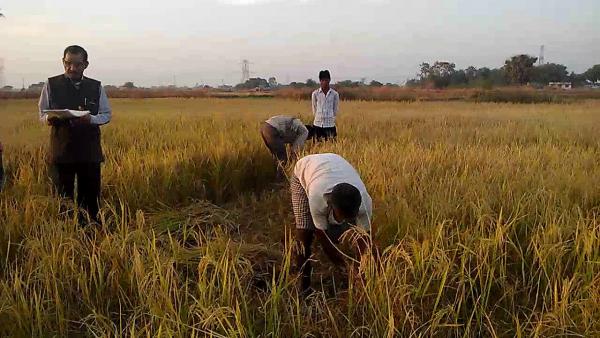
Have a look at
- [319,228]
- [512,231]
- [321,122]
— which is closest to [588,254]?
[512,231]

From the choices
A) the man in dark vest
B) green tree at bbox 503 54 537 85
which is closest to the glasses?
the man in dark vest

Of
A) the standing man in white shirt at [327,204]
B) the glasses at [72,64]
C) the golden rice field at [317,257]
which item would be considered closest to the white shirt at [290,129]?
the golden rice field at [317,257]

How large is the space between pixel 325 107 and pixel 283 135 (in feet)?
4.09

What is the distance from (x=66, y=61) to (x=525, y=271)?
3053mm

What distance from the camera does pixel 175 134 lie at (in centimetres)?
688

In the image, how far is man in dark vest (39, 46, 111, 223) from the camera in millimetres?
3383

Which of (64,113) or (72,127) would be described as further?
(72,127)

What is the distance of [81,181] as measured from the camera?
358 cm

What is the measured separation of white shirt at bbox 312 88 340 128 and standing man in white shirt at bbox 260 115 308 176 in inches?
43.5

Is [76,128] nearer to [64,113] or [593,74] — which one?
[64,113]

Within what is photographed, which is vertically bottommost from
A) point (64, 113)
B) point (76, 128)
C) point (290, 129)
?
Result: point (290, 129)

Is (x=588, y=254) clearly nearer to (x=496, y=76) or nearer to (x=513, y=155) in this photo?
(x=513, y=155)

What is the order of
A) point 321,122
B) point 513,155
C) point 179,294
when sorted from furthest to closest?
point 321,122
point 513,155
point 179,294

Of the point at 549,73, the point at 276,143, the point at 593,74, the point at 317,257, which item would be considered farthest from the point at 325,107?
the point at 593,74
